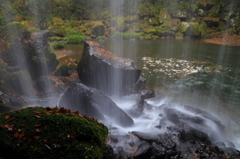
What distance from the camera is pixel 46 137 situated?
69.6 inches

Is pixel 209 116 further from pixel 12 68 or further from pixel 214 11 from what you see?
pixel 214 11

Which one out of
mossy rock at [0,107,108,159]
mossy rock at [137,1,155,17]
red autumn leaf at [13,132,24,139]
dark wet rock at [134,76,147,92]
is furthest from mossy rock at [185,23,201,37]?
red autumn leaf at [13,132,24,139]

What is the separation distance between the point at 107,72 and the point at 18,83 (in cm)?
426

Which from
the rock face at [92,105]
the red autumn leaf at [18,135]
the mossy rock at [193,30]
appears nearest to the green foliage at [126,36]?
the mossy rock at [193,30]

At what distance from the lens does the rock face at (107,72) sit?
749 cm

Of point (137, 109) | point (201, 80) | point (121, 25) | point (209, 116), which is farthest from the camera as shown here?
point (121, 25)

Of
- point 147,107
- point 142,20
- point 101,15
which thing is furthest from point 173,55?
point 101,15

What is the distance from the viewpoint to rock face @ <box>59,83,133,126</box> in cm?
526

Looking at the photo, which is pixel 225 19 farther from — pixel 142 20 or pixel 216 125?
pixel 216 125

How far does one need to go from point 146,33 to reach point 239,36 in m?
15.1

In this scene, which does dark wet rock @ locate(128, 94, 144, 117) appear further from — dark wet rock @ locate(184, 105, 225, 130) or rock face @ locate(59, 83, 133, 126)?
dark wet rock @ locate(184, 105, 225, 130)

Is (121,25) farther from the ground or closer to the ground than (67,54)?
farther from the ground

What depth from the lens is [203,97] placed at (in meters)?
8.05

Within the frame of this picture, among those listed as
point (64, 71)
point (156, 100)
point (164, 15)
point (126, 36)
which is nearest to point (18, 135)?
point (156, 100)
